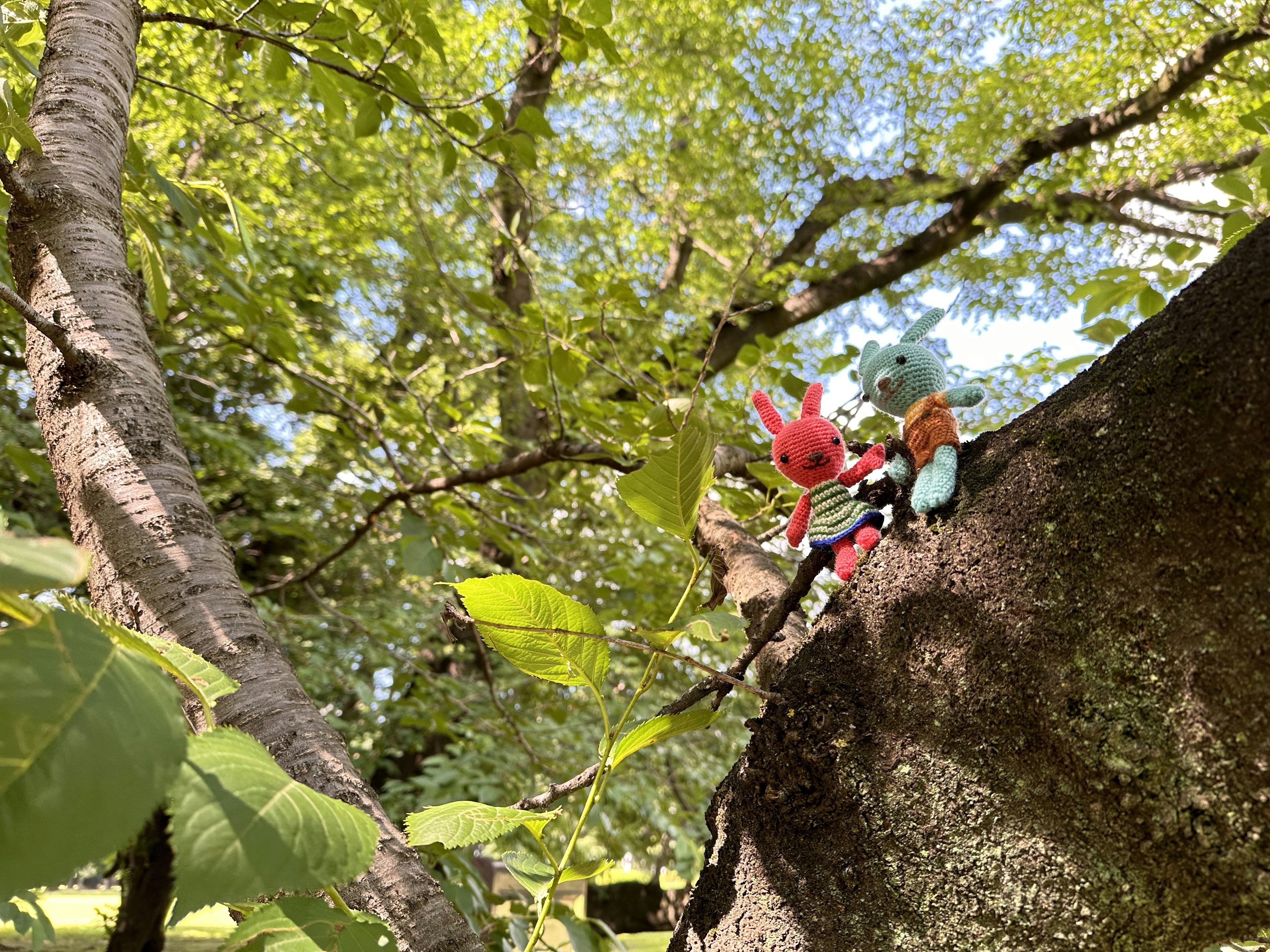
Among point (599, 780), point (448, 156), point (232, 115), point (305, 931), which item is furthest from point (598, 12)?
point (305, 931)

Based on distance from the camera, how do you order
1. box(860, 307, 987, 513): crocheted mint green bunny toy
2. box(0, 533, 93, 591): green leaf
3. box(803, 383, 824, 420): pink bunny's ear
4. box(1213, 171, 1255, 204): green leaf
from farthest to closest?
box(1213, 171, 1255, 204): green leaf
box(803, 383, 824, 420): pink bunny's ear
box(860, 307, 987, 513): crocheted mint green bunny toy
box(0, 533, 93, 591): green leaf

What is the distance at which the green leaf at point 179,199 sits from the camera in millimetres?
1250

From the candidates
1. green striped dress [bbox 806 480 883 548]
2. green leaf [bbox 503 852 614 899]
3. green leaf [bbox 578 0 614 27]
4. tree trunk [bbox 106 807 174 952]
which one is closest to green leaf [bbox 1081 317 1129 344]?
green striped dress [bbox 806 480 883 548]

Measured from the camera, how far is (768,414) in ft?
2.90

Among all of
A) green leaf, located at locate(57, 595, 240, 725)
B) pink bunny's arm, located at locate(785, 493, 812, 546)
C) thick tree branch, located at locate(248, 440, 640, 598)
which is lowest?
green leaf, located at locate(57, 595, 240, 725)

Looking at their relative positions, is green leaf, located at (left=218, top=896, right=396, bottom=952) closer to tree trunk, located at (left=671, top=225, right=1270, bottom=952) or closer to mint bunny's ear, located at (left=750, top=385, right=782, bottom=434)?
tree trunk, located at (left=671, top=225, right=1270, bottom=952)

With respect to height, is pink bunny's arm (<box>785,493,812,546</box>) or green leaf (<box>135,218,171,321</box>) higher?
green leaf (<box>135,218,171,321</box>)

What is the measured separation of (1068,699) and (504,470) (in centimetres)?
165

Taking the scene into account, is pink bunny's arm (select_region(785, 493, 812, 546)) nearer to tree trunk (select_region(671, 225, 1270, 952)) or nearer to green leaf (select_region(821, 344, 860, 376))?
tree trunk (select_region(671, 225, 1270, 952))

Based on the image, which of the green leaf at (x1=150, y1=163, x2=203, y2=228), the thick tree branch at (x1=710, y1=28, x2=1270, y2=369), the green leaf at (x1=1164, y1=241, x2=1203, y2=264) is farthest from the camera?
the thick tree branch at (x1=710, y1=28, x2=1270, y2=369)

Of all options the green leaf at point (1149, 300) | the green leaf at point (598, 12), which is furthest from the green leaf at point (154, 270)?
the green leaf at point (1149, 300)

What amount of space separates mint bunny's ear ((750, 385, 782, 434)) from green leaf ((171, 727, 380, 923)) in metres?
0.64

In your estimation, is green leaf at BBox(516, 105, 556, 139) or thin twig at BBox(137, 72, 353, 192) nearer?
thin twig at BBox(137, 72, 353, 192)

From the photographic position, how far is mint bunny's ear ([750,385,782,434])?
87 centimetres
